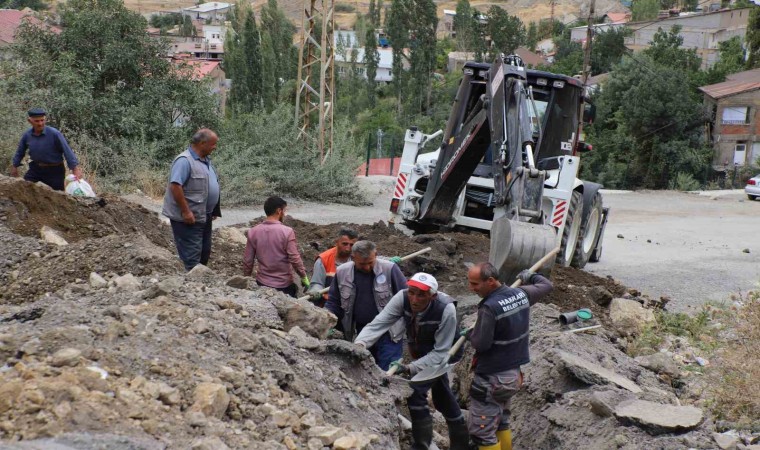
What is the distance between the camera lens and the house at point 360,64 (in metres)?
73.7

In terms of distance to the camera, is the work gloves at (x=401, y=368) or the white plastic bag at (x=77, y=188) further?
the white plastic bag at (x=77, y=188)

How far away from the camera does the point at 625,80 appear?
1757 inches

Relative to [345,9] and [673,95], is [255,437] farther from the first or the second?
[345,9]

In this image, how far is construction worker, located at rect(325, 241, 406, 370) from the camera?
6.57m

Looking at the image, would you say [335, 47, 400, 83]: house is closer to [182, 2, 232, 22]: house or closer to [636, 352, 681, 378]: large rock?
[182, 2, 232, 22]: house

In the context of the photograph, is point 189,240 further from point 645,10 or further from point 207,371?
point 645,10

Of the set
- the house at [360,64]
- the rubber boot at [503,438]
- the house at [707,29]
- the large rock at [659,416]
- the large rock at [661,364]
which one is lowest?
the rubber boot at [503,438]

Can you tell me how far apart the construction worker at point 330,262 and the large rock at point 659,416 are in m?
2.63

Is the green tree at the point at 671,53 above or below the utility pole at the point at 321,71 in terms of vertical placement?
above

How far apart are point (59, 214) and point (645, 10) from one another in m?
95.5

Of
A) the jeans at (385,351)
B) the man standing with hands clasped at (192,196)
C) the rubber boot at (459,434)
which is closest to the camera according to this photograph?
the rubber boot at (459,434)

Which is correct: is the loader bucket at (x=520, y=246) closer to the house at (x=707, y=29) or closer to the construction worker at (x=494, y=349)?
the construction worker at (x=494, y=349)

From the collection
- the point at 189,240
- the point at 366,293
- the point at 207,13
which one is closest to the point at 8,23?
the point at 189,240

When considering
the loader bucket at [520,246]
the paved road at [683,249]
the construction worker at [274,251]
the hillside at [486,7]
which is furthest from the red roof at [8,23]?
the hillside at [486,7]
